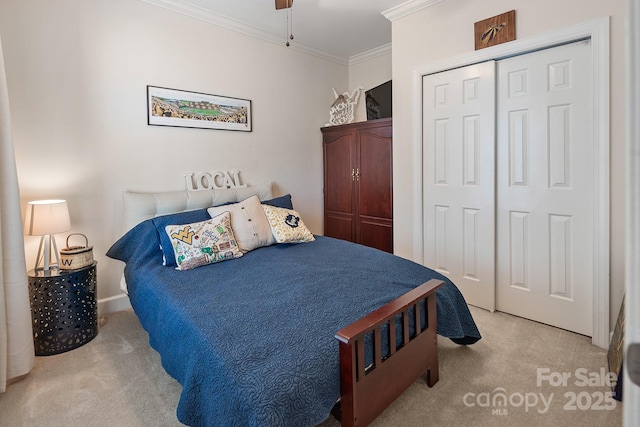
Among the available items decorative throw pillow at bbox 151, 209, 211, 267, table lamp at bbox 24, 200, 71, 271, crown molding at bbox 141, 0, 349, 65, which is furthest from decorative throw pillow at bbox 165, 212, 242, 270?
crown molding at bbox 141, 0, 349, 65

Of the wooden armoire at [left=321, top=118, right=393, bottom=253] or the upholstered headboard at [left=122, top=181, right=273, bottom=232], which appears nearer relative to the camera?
the upholstered headboard at [left=122, top=181, right=273, bottom=232]

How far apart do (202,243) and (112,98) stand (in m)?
1.47

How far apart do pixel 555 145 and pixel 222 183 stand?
2789 mm

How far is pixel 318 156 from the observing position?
4.22 meters

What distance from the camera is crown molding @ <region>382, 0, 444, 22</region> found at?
2902 millimetres

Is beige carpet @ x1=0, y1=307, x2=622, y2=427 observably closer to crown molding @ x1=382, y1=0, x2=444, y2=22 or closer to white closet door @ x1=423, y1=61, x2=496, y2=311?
white closet door @ x1=423, y1=61, x2=496, y2=311

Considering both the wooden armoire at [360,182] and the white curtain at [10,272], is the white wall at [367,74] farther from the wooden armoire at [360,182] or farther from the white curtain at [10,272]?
the white curtain at [10,272]

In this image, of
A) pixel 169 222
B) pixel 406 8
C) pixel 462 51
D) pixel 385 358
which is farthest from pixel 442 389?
pixel 406 8

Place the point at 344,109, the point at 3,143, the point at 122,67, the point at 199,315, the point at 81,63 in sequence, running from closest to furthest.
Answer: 1. the point at 199,315
2. the point at 3,143
3. the point at 81,63
4. the point at 122,67
5. the point at 344,109

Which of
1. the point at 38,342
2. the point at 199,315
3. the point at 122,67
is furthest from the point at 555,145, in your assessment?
the point at 38,342

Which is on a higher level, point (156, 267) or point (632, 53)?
point (632, 53)

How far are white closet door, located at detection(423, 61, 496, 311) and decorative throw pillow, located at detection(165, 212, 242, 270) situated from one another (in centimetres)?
179

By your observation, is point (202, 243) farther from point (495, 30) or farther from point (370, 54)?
point (370, 54)

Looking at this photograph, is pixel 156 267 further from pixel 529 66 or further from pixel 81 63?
pixel 529 66
